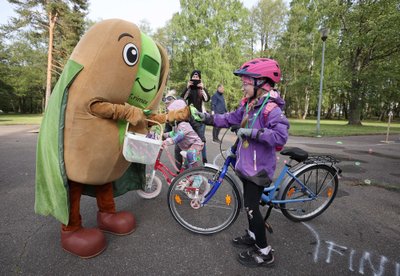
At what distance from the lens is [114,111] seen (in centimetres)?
208

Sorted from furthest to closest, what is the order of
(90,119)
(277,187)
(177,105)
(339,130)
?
1. (339,130)
2. (177,105)
3. (277,187)
4. (90,119)

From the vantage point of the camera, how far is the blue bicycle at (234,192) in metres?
2.60

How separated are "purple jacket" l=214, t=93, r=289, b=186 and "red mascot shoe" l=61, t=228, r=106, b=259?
1.52 meters

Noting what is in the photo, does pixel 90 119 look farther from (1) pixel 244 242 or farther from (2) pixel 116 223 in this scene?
(1) pixel 244 242

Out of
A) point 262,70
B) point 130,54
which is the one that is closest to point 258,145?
point 262,70

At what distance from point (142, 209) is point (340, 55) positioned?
2287 centimetres

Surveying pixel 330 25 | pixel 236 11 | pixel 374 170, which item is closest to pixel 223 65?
pixel 236 11

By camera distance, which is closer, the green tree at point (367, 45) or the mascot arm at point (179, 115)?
the mascot arm at point (179, 115)

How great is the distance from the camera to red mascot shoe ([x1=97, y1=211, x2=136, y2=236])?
8.57 ft

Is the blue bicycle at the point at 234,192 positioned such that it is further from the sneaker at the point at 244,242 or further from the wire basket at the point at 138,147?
the wire basket at the point at 138,147

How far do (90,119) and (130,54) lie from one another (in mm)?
687

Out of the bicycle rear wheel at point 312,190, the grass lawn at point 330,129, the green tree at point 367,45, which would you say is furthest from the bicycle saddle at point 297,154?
the green tree at point 367,45

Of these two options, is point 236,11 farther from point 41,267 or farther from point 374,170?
point 41,267

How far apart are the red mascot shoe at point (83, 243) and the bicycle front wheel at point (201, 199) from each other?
0.81 meters
